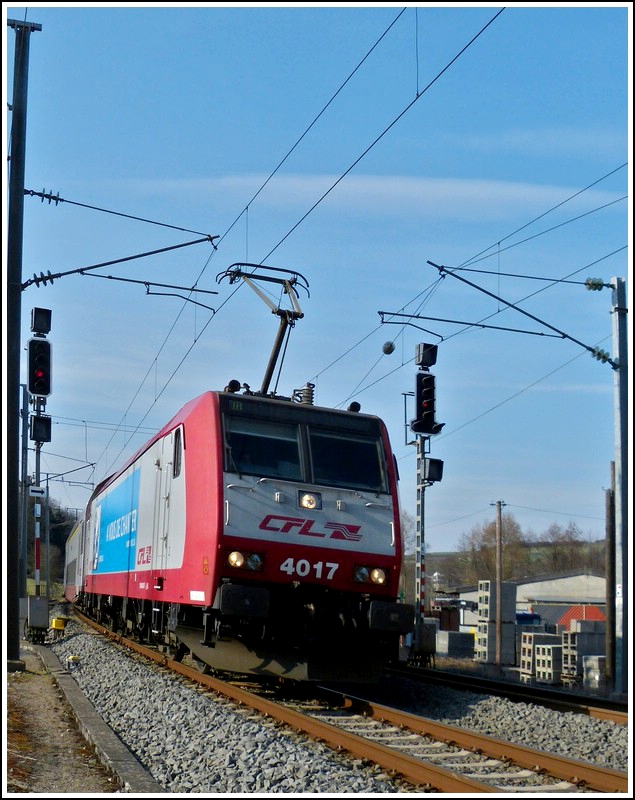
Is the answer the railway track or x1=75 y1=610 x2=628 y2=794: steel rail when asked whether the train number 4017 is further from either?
the railway track

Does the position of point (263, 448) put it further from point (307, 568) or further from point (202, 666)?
point (202, 666)

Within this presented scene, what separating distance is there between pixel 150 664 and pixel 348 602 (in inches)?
226

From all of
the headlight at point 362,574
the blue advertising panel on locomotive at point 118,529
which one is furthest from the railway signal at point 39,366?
the headlight at point 362,574

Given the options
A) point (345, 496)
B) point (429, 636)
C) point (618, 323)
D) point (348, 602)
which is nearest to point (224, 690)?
point (348, 602)

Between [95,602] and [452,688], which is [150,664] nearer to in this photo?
[452,688]

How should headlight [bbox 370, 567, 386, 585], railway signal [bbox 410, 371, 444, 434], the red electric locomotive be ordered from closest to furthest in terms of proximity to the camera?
the red electric locomotive, headlight [bbox 370, 567, 386, 585], railway signal [bbox 410, 371, 444, 434]

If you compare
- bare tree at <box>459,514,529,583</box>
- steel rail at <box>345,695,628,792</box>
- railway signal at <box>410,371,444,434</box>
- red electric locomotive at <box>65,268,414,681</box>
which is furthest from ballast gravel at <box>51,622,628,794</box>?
bare tree at <box>459,514,529,583</box>

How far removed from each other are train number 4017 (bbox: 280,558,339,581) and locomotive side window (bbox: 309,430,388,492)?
101 cm

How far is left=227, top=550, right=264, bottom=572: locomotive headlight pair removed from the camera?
10977 millimetres

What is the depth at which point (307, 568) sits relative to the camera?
11281 millimetres

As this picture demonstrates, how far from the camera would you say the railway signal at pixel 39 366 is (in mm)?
16562

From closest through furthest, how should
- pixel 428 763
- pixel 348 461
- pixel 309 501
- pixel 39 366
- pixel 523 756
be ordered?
1. pixel 428 763
2. pixel 523 756
3. pixel 309 501
4. pixel 348 461
5. pixel 39 366

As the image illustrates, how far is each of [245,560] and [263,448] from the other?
143 cm

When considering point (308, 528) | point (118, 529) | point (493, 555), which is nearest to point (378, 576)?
point (308, 528)
